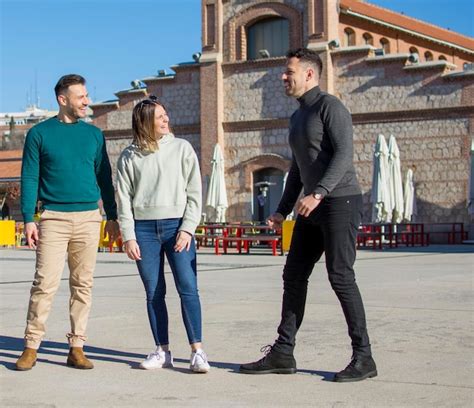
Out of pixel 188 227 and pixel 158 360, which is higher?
pixel 188 227

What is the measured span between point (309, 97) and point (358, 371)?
1741 mm

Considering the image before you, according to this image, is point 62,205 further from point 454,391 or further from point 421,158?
point 421,158

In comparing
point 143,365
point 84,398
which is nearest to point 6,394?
point 84,398

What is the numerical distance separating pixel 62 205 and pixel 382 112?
2694 cm

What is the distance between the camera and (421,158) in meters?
31.1

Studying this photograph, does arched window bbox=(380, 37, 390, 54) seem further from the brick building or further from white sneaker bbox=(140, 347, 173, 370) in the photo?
white sneaker bbox=(140, 347, 173, 370)

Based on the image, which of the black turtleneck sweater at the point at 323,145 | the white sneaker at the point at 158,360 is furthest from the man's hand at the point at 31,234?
the black turtleneck sweater at the point at 323,145

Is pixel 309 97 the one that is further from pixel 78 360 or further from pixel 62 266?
pixel 78 360

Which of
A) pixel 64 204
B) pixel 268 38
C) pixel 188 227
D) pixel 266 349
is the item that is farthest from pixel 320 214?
pixel 268 38

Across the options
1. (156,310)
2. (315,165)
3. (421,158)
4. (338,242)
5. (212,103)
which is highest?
(212,103)

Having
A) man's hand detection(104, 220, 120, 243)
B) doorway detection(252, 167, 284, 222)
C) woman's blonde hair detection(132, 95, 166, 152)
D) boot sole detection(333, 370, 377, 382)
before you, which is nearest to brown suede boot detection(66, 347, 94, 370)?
man's hand detection(104, 220, 120, 243)

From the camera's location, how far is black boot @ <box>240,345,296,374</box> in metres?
5.48

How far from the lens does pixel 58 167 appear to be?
595 cm

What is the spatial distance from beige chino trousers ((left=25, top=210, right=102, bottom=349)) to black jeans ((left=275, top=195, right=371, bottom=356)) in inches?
54.3
